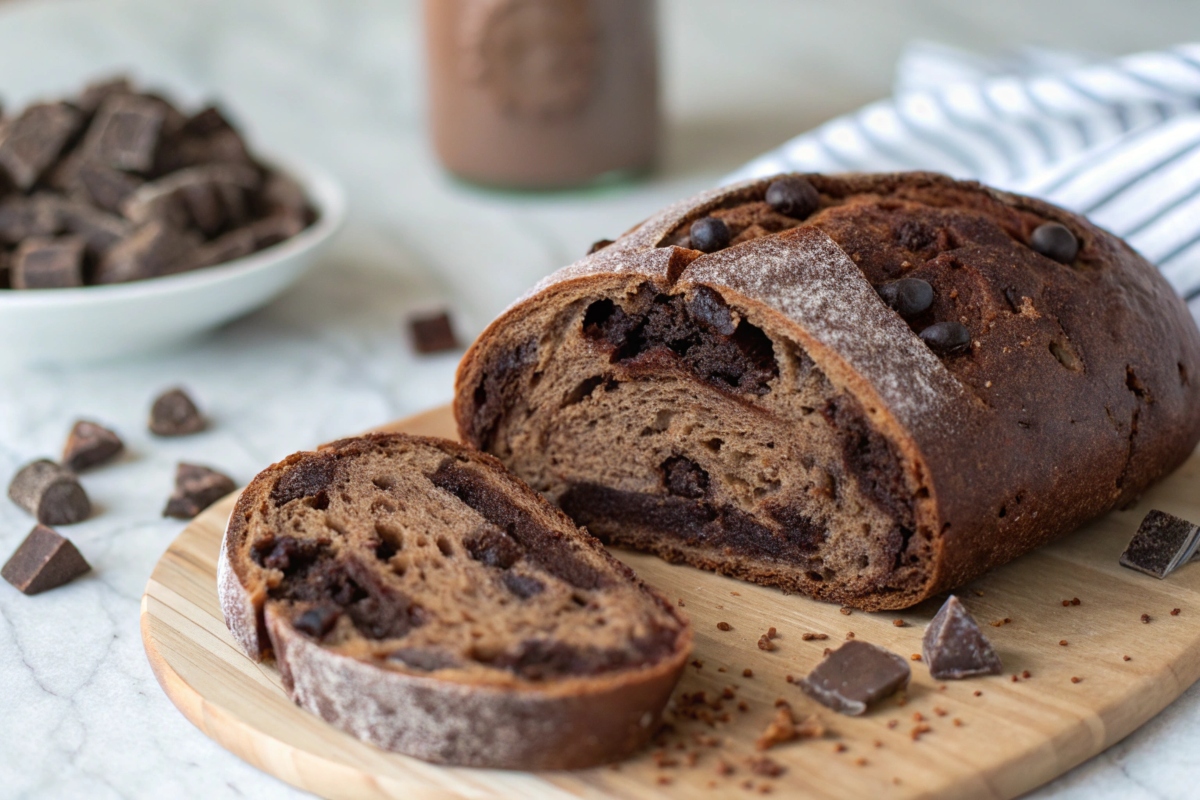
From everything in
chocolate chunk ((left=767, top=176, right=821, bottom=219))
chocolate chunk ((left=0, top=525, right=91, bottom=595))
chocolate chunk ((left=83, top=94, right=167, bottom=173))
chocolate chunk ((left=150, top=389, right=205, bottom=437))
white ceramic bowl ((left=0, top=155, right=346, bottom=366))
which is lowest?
chocolate chunk ((left=150, top=389, right=205, bottom=437))

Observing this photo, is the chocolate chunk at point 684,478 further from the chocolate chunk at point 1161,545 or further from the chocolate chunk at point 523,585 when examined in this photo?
the chocolate chunk at point 1161,545

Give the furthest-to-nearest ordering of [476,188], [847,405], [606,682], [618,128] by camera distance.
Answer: [476,188]
[618,128]
[847,405]
[606,682]

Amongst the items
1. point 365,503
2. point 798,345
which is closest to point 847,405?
point 798,345

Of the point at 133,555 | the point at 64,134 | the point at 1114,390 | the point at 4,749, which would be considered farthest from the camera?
the point at 64,134

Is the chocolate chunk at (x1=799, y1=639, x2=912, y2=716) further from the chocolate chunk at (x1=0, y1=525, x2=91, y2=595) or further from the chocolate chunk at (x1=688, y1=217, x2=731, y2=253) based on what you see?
the chocolate chunk at (x1=0, y1=525, x2=91, y2=595)

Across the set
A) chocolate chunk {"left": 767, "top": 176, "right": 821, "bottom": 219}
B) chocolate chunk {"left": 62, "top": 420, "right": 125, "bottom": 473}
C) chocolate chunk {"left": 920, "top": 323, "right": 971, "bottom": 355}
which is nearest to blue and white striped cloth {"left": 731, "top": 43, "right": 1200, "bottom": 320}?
chocolate chunk {"left": 767, "top": 176, "right": 821, "bottom": 219}

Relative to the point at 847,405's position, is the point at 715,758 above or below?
below

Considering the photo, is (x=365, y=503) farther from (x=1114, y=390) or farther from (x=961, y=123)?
(x=961, y=123)

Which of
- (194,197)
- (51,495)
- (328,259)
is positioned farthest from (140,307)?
(328,259)
